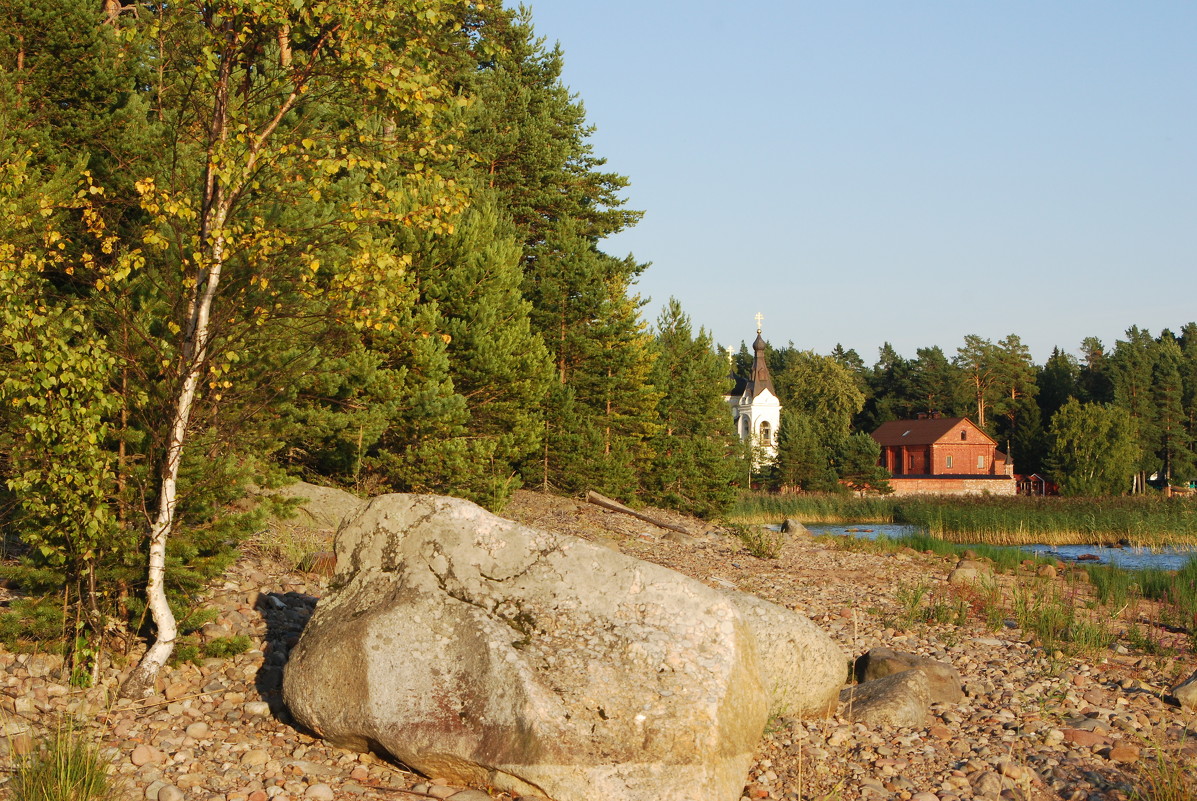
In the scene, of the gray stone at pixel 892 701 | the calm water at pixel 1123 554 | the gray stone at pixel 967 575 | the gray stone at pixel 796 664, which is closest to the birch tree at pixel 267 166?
the gray stone at pixel 796 664

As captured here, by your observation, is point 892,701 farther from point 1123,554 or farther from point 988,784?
point 1123,554

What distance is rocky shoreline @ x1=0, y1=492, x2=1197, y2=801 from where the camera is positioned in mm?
5469

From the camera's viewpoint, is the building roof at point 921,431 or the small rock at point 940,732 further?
the building roof at point 921,431

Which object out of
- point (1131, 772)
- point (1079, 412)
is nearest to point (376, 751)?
point (1131, 772)

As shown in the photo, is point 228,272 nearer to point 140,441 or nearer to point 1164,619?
point 140,441

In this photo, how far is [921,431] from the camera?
78.4m

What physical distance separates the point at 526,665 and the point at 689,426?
32919 mm

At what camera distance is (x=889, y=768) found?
19.9 ft

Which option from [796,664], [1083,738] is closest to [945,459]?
[1083,738]

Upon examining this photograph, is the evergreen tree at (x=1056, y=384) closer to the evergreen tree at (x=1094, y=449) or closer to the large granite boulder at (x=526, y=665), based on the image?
the evergreen tree at (x=1094, y=449)

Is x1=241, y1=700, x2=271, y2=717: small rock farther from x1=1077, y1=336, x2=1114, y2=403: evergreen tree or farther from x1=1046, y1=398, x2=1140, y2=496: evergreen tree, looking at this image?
x1=1077, y1=336, x2=1114, y2=403: evergreen tree

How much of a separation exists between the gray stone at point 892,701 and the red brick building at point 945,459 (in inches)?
2567

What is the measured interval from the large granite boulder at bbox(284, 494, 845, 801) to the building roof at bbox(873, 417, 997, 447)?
74051mm

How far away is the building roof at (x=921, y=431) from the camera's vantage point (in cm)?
7600
